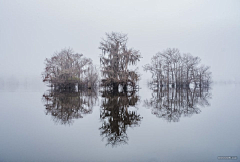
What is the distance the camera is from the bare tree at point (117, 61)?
2508 cm

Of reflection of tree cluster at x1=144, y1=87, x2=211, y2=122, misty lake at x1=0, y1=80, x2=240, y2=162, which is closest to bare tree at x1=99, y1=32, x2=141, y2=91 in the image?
reflection of tree cluster at x1=144, y1=87, x2=211, y2=122

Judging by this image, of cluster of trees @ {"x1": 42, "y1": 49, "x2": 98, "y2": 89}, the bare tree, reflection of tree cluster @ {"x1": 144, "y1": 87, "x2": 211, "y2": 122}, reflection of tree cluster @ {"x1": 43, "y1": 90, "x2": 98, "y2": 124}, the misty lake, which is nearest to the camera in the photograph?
the misty lake

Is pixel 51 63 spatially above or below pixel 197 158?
above

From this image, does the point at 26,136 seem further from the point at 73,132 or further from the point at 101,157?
the point at 101,157

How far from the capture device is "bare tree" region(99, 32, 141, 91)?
25.1m

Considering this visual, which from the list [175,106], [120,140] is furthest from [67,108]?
[175,106]

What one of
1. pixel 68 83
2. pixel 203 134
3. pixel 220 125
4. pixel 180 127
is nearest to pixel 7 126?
pixel 180 127

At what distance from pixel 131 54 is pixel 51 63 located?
19.9 m

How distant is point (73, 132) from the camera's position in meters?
5.57

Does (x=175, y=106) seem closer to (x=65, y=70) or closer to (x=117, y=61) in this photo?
(x=117, y=61)

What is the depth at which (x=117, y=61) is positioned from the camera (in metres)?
25.5

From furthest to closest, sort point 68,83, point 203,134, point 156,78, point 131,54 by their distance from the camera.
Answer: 1. point 156,78
2. point 68,83
3. point 131,54
4. point 203,134

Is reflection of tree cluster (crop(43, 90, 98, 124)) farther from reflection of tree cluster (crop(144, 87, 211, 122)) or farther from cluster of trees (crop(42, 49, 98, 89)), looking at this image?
cluster of trees (crop(42, 49, 98, 89))

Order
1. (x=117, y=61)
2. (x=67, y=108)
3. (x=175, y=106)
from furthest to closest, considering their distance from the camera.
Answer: (x=117, y=61)
(x=175, y=106)
(x=67, y=108)
